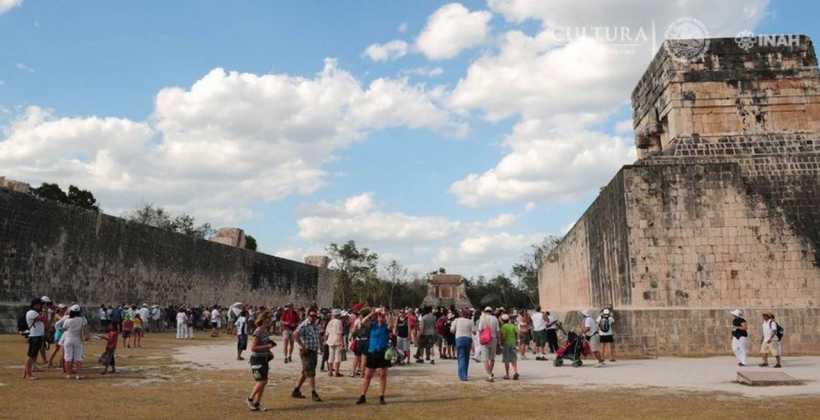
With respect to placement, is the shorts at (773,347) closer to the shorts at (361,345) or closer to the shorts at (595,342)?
the shorts at (595,342)

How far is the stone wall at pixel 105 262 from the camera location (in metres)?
17.5

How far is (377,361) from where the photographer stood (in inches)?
298

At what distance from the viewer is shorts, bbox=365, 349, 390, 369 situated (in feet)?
24.7

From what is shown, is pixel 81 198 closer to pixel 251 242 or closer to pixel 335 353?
pixel 251 242

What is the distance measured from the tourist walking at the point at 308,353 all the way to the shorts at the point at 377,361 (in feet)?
2.42

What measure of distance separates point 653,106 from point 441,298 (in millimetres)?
64906

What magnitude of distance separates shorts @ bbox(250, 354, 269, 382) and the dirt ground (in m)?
0.37

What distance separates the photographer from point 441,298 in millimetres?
79812

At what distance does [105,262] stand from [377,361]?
17598mm

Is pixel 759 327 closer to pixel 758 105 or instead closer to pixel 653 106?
pixel 758 105

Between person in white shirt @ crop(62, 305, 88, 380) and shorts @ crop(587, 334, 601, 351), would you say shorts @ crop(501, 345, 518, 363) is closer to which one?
shorts @ crop(587, 334, 601, 351)

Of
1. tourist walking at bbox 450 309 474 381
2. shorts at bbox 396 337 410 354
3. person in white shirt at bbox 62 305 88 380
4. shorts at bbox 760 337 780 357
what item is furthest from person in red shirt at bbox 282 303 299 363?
shorts at bbox 760 337 780 357

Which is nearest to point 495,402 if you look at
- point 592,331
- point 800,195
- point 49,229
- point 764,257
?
point 592,331

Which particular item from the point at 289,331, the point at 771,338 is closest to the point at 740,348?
the point at 771,338
